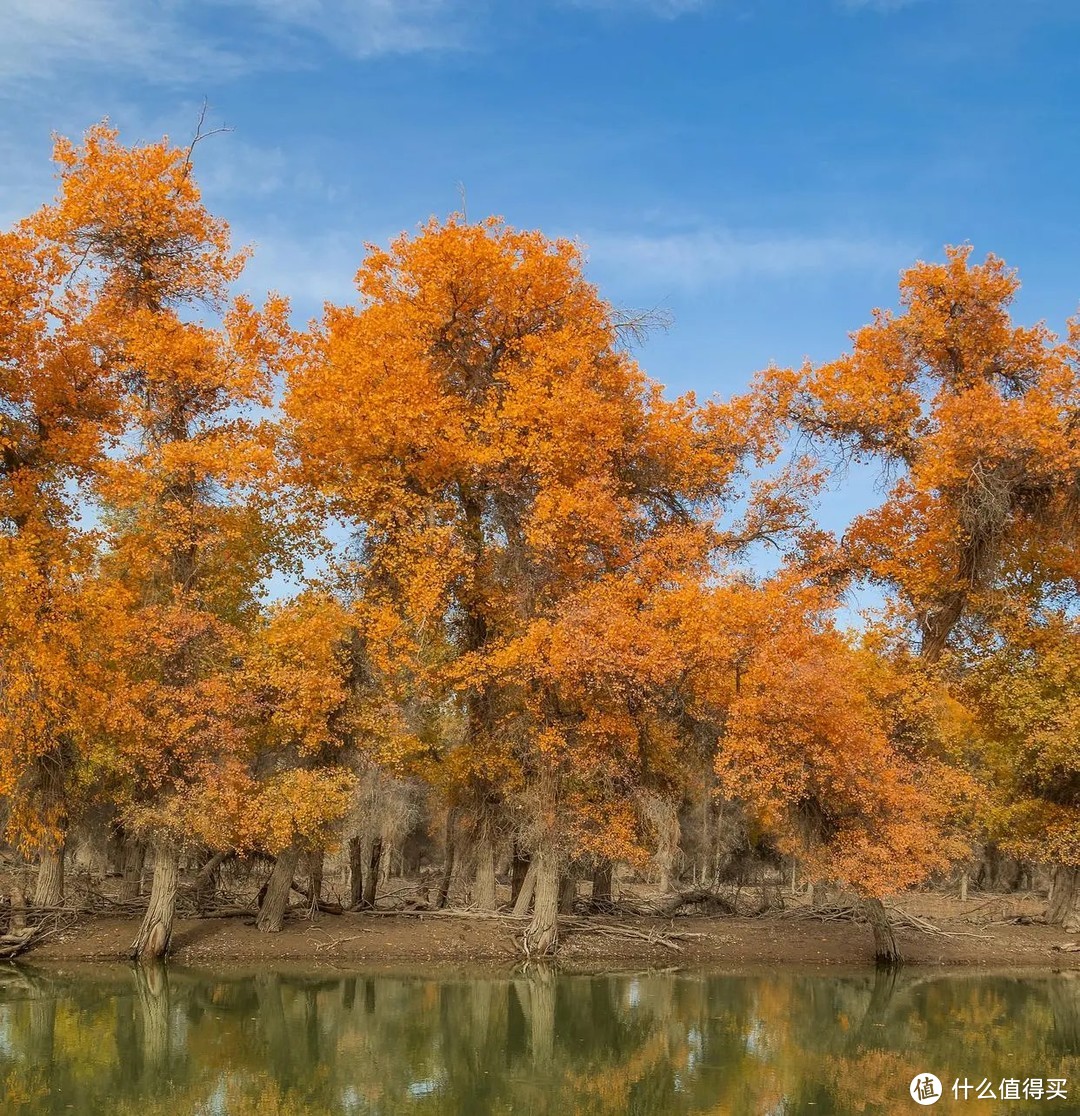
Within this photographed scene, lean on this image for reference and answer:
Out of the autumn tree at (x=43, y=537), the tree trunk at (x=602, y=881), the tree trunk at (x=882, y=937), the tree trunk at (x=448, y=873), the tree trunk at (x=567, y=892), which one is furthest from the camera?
the tree trunk at (x=602, y=881)

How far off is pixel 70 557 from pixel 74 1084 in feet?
46.9

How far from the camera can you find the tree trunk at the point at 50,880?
27.4 m

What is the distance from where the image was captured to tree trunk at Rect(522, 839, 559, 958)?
89.4 ft

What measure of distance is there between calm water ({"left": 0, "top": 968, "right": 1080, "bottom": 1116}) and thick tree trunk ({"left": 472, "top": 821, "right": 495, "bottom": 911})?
545 cm

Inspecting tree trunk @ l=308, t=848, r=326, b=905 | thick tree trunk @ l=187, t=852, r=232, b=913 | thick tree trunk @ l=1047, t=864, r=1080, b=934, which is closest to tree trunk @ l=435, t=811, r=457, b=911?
tree trunk @ l=308, t=848, r=326, b=905

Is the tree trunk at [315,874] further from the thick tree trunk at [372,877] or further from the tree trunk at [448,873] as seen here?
Answer: the tree trunk at [448,873]

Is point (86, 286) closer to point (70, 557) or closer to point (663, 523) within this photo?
point (70, 557)

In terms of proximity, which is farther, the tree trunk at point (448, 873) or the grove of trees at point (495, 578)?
the tree trunk at point (448, 873)

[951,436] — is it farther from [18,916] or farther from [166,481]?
[18,916]

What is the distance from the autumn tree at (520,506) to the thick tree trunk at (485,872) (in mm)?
1237

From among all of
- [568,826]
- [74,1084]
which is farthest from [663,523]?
[74,1084]

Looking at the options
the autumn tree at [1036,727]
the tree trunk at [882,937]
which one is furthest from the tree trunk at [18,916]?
the autumn tree at [1036,727]

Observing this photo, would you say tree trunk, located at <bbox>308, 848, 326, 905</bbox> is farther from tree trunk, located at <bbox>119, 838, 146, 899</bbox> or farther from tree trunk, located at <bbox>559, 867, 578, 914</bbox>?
tree trunk, located at <bbox>559, 867, 578, 914</bbox>

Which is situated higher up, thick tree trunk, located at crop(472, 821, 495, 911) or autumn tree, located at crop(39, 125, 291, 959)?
autumn tree, located at crop(39, 125, 291, 959)
